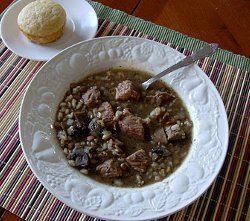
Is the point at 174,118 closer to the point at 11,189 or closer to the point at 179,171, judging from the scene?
the point at 179,171

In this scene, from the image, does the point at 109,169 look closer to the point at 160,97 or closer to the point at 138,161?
the point at 138,161

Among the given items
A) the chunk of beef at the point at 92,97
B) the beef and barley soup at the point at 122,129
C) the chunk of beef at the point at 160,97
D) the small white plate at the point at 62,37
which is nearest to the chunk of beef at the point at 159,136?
the beef and barley soup at the point at 122,129

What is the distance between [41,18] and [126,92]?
1.72 ft

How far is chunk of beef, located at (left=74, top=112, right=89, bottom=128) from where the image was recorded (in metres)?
1.21

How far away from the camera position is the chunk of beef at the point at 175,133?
1197mm

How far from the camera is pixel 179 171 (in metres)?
1.13

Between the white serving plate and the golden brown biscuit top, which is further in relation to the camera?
the golden brown biscuit top

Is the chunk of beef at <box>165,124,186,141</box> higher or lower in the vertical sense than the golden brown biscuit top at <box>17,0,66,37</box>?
lower

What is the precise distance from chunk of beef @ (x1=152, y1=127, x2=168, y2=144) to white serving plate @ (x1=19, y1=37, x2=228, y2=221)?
0.29ft

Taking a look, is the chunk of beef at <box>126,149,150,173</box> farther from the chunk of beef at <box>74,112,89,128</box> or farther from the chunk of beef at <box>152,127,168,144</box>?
the chunk of beef at <box>74,112,89,128</box>

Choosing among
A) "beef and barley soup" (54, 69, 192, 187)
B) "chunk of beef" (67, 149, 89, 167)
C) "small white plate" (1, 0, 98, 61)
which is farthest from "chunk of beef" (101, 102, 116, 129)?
"small white plate" (1, 0, 98, 61)

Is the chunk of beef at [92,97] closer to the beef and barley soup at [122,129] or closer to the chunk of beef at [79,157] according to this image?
the beef and barley soup at [122,129]

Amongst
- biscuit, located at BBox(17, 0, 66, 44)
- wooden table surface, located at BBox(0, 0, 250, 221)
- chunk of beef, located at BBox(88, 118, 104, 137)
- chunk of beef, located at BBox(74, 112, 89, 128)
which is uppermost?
biscuit, located at BBox(17, 0, 66, 44)

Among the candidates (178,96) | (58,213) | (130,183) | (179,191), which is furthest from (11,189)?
(178,96)
